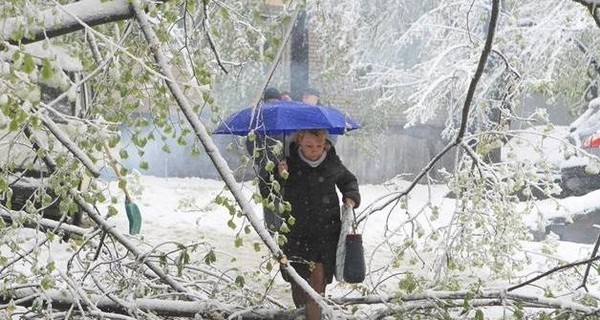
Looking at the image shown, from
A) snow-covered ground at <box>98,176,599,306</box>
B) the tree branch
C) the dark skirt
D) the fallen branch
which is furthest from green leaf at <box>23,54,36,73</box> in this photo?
snow-covered ground at <box>98,176,599,306</box>

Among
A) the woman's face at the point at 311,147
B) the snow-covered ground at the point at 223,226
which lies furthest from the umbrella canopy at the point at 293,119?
the snow-covered ground at the point at 223,226

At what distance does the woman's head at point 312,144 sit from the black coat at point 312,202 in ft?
0.17

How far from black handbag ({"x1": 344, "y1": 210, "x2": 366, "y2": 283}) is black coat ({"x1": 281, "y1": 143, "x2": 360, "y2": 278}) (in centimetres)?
25

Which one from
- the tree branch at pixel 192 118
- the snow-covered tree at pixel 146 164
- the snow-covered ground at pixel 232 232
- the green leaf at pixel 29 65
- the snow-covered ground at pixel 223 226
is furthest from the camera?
the snow-covered ground at pixel 223 226

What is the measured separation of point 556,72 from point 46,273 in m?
11.8

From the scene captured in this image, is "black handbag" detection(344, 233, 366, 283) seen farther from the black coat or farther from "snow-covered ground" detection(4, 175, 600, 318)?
"snow-covered ground" detection(4, 175, 600, 318)

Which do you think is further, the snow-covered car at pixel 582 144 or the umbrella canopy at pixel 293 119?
the snow-covered car at pixel 582 144

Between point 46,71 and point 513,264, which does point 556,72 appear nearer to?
point 513,264

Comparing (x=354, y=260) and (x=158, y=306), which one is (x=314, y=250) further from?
(x=158, y=306)

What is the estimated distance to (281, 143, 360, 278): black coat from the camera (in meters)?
4.71

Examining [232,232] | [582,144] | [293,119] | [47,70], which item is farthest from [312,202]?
[582,144]

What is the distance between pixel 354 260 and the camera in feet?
14.7

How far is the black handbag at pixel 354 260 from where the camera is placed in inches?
176

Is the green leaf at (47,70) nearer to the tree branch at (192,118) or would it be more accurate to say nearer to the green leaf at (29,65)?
the green leaf at (29,65)
